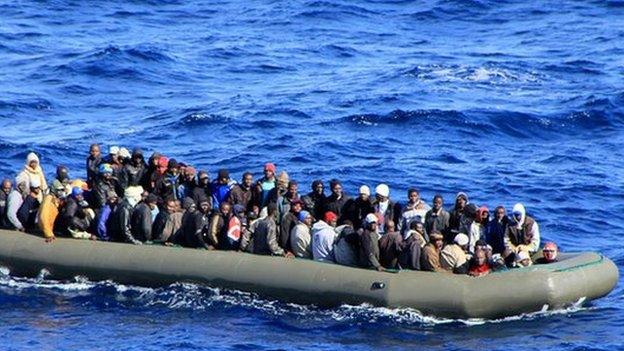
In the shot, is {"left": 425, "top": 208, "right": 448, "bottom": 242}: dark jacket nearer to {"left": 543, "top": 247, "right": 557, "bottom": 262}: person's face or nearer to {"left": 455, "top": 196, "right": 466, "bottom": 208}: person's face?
{"left": 455, "top": 196, "right": 466, "bottom": 208}: person's face

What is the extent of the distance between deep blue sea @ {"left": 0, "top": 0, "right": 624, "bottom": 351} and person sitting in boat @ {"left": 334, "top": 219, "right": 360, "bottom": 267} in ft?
3.69

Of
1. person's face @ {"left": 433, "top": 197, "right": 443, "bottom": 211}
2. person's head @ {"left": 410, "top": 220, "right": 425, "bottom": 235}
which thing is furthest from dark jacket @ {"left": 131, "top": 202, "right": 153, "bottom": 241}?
person's face @ {"left": 433, "top": 197, "right": 443, "bottom": 211}

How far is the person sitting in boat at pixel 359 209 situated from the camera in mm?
36125

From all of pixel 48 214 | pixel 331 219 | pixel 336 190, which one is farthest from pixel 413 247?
pixel 48 214

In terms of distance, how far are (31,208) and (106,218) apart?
5.90ft

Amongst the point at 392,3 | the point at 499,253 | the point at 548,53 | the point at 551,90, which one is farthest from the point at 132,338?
the point at 392,3

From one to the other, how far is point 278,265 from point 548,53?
30.0 metres

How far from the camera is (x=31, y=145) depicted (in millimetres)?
50219

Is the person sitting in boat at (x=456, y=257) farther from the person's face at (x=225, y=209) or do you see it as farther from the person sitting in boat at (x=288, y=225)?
the person's face at (x=225, y=209)

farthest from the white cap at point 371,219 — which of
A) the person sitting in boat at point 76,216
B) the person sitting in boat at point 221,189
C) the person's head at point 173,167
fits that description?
the person sitting in boat at point 76,216

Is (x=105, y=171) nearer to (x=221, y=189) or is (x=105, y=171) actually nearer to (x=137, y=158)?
(x=137, y=158)

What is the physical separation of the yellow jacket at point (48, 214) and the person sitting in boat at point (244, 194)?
3.86 metres

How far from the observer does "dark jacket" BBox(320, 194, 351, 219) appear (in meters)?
36.4

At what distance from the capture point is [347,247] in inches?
1371
